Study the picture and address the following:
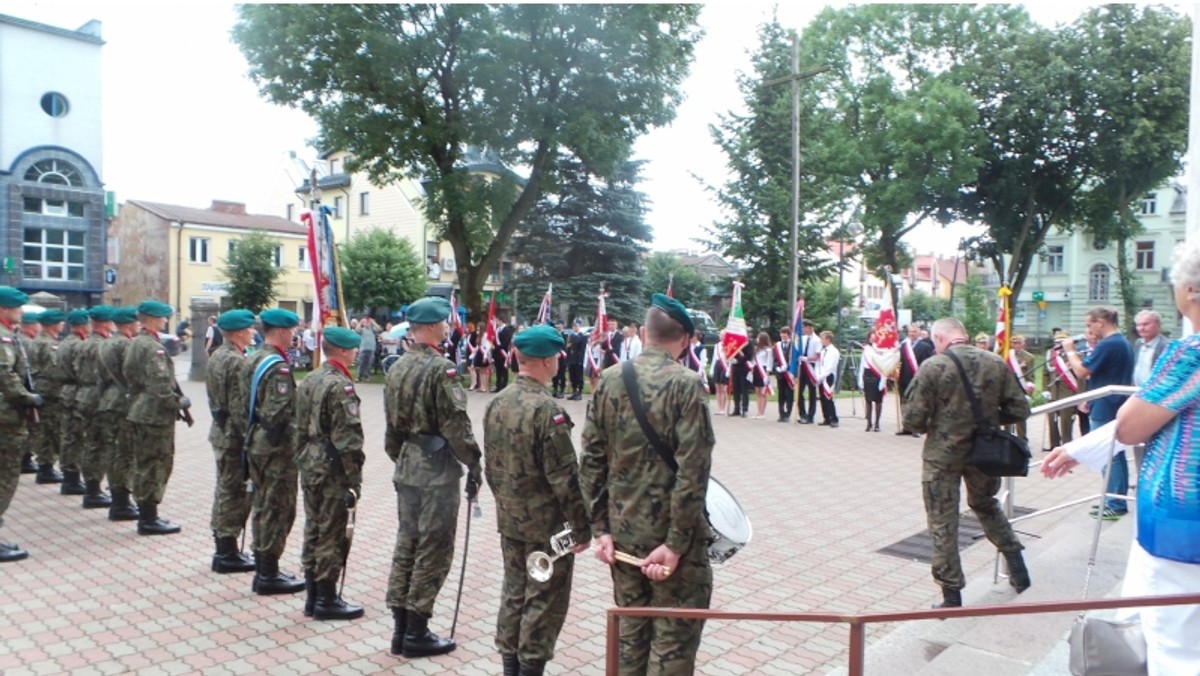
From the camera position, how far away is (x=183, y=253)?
163ft

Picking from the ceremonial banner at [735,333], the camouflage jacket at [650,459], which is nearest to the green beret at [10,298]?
the camouflage jacket at [650,459]

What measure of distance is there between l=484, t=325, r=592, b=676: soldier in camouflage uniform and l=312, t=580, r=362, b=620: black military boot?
1.80 meters

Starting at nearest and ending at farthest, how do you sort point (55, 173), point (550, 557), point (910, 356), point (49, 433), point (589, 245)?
1. point (550, 557)
2. point (49, 433)
3. point (910, 356)
4. point (589, 245)
5. point (55, 173)

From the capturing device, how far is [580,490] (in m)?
4.23

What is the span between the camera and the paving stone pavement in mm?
5008

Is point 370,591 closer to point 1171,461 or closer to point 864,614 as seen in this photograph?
point 864,614

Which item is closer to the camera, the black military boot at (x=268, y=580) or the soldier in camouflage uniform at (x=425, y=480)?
the soldier in camouflage uniform at (x=425, y=480)

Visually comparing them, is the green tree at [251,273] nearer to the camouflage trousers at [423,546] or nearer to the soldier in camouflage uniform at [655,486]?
the camouflage trousers at [423,546]

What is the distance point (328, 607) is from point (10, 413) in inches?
→ 154

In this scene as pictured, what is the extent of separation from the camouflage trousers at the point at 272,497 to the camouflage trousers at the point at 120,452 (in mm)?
2964

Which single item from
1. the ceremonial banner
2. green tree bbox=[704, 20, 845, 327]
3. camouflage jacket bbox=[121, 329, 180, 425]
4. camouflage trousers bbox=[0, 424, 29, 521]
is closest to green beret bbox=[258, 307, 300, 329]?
Answer: camouflage jacket bbox=[121, 329, 180, 425]

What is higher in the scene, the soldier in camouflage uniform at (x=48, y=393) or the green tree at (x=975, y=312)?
the green tree at (x=975, y=312)

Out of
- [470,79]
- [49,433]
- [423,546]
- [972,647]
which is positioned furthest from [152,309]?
[470,79]

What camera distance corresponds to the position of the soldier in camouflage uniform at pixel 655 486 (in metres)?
3.62
